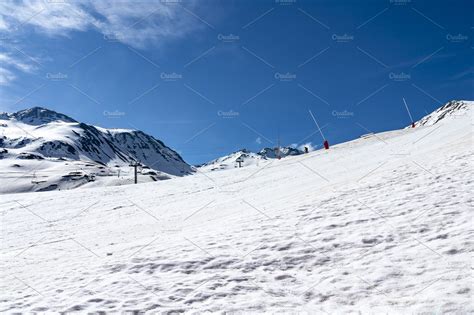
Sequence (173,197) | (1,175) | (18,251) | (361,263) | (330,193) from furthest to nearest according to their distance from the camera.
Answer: (1,175), (173,197), (330,193), (18,251), (361,263)

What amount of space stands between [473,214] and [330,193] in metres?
6.32

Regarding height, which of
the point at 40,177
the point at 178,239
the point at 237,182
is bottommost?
the point at 178,239

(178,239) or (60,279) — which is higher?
(178,239)

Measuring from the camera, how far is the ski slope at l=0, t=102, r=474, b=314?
22.6ft

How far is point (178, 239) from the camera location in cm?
1145

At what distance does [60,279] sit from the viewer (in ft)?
29.3

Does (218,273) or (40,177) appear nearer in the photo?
(218,273)

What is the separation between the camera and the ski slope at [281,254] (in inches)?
272

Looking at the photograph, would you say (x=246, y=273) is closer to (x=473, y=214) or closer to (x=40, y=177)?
(x=473, y=214)

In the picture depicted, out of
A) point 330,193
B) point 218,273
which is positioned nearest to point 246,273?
point 218,273

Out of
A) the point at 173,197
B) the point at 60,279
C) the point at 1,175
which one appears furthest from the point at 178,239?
the point at 1,175

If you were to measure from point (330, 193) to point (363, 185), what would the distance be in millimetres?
1430

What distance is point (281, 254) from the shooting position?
9055 mm

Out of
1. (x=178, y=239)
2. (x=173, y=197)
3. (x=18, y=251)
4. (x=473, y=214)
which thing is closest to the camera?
(x=473, y=214)
